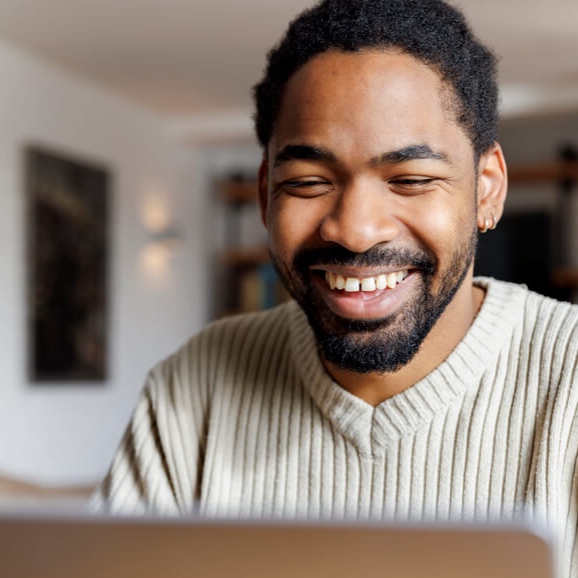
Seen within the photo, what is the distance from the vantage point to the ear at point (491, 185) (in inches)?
40.6

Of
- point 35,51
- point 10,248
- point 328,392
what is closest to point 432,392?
point 328,392

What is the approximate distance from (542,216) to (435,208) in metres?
5.42

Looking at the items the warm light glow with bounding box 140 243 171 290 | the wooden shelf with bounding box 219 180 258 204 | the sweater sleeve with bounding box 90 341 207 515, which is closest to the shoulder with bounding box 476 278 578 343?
the sweater sleeve with bounding box 90 341 207 515

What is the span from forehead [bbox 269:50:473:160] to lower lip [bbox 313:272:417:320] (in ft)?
0.49

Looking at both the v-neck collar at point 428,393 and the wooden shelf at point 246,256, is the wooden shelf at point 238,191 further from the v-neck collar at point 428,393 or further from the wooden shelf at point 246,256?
the v-neck collar at point 428,393

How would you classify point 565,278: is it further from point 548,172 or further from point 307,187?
point 307,187

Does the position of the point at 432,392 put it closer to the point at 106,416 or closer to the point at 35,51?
the point at 35,51

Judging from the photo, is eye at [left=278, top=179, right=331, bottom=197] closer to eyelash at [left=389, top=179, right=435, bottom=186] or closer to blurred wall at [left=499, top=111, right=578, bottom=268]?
eyelash at [left=389, top=179, right=435, bottom=186]

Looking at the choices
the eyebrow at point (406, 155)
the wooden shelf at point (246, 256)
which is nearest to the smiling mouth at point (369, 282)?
the eyebrow at point (406, 155)

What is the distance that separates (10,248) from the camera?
444cm

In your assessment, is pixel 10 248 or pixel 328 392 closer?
pixel 328 392

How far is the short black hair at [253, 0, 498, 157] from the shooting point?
0.94 metres

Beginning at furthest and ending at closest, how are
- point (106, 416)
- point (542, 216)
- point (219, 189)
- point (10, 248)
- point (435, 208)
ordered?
point (219, 189) → point (542, 216) → point (106, 416) → point (10, 248) → point (435, 208)

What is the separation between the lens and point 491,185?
1.05m
